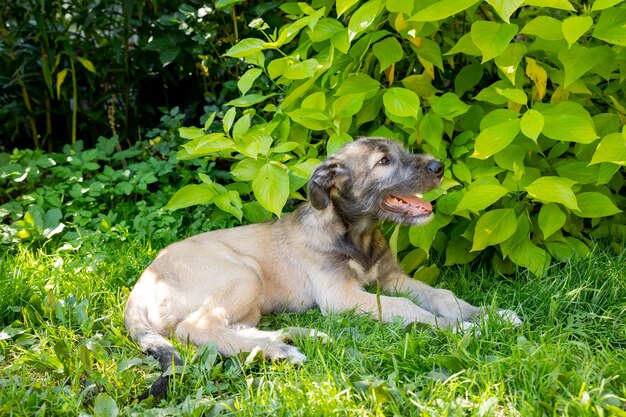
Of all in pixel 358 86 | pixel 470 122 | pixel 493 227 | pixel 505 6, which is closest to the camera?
pixel 505 6

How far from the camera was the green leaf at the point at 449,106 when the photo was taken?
4.49 m

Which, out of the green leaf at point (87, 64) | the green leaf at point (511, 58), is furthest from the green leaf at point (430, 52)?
the green leaf at point (87, 64)

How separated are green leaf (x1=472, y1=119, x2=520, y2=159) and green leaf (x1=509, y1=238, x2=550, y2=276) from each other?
2.50ft

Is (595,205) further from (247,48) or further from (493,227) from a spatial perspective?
(247,48)

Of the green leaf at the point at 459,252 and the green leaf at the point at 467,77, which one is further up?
the green leaf at the point at 467,77

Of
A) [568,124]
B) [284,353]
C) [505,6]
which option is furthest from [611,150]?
[284,353]

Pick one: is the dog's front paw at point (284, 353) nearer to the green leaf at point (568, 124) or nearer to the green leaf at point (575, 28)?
the green leaf at point (568, 124)

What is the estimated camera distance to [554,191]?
410cm

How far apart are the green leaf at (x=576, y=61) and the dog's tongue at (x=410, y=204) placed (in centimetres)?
107

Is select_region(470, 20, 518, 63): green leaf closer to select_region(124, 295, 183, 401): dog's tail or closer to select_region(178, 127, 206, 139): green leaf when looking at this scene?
select_region(178, 127, 206, 139): green leaf

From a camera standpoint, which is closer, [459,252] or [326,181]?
[326,181]

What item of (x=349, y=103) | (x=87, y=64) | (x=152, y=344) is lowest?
(x=152, y=344)

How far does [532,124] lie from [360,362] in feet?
4.91

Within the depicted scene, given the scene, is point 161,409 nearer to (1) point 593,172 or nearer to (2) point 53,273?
(2) point 53,273
